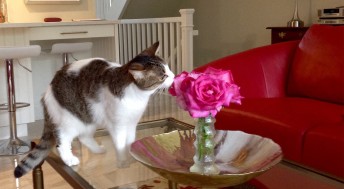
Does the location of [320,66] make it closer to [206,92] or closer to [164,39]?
[206,92]

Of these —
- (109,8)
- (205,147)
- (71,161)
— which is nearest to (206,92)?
(205,147)

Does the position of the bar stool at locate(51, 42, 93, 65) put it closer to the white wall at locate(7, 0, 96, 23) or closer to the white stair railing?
the white stair railing

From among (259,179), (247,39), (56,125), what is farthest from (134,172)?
(247,39)

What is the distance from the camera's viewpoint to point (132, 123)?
1498 millimetres

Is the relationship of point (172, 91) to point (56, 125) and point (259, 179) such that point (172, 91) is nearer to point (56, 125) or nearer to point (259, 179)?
point (259, 179)

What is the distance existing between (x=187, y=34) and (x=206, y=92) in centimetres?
315

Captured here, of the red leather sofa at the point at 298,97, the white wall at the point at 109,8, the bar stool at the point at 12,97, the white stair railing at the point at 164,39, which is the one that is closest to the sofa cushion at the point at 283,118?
the red leather sofa at the point at 298,97

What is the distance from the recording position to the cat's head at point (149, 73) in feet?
Answer: 4.51

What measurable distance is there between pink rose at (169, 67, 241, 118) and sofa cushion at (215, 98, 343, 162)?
93cm

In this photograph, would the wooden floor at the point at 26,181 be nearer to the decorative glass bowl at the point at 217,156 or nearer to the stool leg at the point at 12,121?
the stool leg at the point at 12,121

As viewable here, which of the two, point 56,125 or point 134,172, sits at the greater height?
point 56,125

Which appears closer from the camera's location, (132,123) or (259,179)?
(259,179)

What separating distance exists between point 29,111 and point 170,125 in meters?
2.13

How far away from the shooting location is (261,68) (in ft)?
8.20
